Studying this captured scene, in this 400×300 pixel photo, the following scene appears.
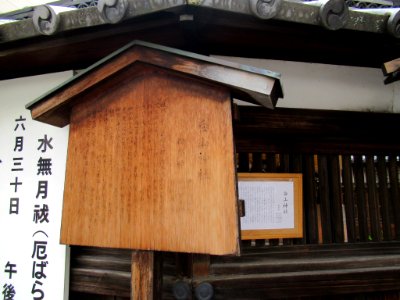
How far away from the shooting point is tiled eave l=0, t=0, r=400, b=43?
7.32 ft

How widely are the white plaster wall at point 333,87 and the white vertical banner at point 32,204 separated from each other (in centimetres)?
230

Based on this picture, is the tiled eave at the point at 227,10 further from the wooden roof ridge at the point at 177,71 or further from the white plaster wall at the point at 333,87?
the white plaster wall at the point at 333,87

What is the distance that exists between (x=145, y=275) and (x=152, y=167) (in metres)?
0.78

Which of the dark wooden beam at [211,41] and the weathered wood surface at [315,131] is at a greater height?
the dark wooden beam at [211,41]

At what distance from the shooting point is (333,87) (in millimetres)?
3432

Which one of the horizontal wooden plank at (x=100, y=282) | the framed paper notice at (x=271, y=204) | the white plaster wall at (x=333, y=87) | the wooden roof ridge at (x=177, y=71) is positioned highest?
the white plaster wall at (x=333, y=87)

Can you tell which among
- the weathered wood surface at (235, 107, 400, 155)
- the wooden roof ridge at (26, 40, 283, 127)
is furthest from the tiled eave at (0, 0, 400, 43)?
the weathered wood surface at (235, 107, 400, 155)

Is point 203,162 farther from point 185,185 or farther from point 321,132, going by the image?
point 321,132

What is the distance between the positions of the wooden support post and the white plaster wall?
2103mm

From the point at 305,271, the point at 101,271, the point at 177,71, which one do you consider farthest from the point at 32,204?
the point at 305,271

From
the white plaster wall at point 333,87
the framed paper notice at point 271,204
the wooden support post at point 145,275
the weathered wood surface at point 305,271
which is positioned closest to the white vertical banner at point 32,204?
the wooden support post at point 145,275

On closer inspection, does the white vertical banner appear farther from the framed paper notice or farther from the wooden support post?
the framed paper notice

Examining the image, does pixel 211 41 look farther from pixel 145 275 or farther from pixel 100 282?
pixel 100 282

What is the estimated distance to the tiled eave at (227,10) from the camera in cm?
223
